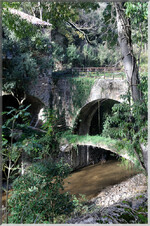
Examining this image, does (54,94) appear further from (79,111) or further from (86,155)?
(86,155)

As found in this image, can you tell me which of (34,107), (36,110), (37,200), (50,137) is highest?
(34,107)

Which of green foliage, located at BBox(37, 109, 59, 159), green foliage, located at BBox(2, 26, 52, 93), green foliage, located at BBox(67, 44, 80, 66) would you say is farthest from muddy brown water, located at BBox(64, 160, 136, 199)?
green foliage, located at BBox(67, 44, 80, 66)

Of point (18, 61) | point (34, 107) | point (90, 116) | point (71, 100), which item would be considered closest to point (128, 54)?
point (18, 61)

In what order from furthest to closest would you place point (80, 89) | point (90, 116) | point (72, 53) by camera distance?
point (72, 53) → point (90, 116) → point (80, 89)

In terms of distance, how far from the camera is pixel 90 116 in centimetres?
998

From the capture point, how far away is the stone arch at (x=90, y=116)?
9352 millimetres

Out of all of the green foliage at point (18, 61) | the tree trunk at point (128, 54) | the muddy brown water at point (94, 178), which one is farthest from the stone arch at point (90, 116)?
the tree trunk at point (128, 54)

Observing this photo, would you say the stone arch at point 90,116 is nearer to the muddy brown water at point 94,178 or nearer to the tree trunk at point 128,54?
the muddy brown water at point 94,178

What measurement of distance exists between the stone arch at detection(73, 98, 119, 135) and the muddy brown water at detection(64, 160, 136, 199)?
2051 mm

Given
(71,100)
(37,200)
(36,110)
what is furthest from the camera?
(36,110)

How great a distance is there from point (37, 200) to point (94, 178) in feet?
21.5

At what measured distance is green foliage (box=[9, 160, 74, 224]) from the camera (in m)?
2.62

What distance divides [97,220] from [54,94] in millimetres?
8855

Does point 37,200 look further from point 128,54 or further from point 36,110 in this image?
point 36,110
